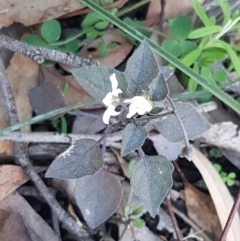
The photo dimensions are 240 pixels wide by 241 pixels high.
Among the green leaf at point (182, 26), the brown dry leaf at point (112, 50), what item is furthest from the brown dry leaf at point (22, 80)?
the green leaf at point (182, 26)

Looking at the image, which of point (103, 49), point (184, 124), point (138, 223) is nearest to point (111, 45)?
point (103, 49)

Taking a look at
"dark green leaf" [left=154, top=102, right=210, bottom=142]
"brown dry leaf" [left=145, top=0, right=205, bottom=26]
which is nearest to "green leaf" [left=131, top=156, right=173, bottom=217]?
"dark green leaf" [left=154, top=102, right=210, bottom=142]

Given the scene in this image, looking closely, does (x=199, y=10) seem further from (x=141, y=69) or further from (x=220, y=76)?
(x=141, y=69)

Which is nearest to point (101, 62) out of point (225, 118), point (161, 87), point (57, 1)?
point (57, 1)

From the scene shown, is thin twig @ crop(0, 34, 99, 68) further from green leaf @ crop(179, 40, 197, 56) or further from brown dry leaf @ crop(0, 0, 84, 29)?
green leaf @ crop(179, 40, 197, 56)

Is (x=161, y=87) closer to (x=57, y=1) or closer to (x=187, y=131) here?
(x=187, y=131)

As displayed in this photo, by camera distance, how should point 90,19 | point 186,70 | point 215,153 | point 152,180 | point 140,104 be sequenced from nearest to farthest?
point 140,104 → point 152,180 → point 186,70 → point 90,19 → point 215,153
